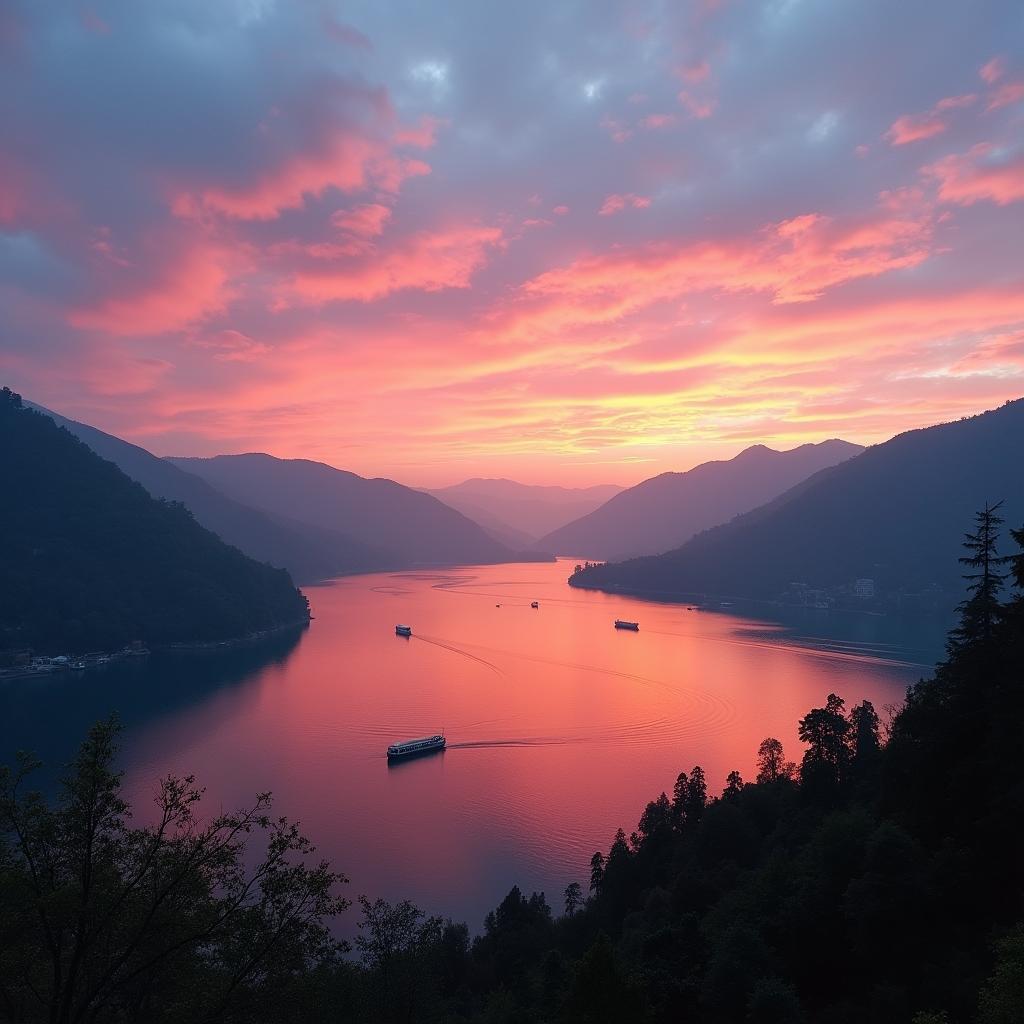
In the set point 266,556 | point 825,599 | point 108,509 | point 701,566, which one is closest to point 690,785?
point 108,509

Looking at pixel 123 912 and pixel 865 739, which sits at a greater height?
pixel 123 912

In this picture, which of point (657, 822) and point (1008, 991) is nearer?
point (1008, 991)

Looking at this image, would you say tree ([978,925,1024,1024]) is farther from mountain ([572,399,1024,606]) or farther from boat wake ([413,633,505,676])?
mountain ([572,399,1024,606])

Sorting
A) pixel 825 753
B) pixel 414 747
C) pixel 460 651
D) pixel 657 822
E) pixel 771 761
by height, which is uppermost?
pixel 825 753

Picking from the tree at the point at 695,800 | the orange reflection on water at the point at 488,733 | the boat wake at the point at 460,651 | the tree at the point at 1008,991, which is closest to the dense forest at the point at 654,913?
the tree at the point at 1008,991

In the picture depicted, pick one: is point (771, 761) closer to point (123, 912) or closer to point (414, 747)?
point (414, 747)

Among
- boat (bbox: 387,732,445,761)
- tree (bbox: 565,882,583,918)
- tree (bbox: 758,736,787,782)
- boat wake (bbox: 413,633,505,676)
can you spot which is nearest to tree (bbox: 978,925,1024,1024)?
tree (bbox: 565,882,583,918)

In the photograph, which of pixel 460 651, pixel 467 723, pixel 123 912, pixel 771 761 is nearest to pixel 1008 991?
pixel 123 912
